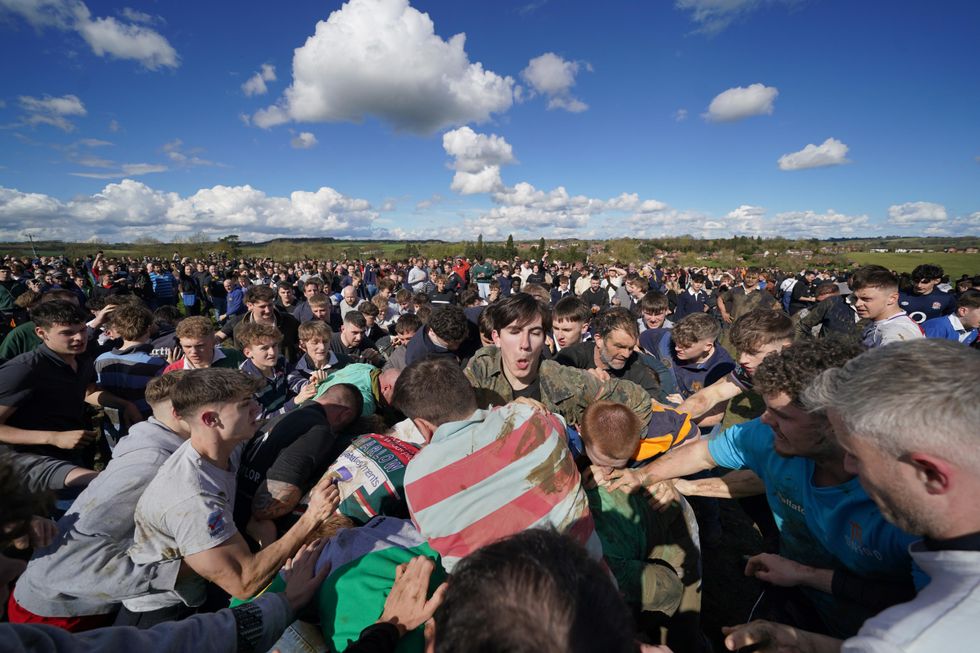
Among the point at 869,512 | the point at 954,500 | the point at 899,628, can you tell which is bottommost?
the point at 869,512

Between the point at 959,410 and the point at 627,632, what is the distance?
1101 millimetres

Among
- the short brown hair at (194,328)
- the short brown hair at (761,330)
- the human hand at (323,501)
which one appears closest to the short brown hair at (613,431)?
the human hand at (323,501)

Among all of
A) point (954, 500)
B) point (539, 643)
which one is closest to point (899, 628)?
point (954, 500)

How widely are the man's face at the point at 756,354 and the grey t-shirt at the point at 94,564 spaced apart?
406cm

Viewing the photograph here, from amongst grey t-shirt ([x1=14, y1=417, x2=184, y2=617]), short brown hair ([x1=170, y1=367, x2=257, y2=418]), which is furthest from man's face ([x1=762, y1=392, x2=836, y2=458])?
grey t-shirt ([x1=14, y1=417, x2=184, y2=617])

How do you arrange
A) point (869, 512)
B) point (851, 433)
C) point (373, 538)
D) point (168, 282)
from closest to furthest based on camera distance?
point (851, 433)
point (869, 512)
point (373, 538)
point (168, 282)

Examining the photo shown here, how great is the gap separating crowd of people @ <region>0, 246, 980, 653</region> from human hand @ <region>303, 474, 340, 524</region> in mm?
10

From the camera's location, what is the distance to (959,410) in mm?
1053

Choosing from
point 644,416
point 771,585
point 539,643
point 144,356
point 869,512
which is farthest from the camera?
point 144,356

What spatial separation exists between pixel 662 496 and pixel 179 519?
2.38 metres

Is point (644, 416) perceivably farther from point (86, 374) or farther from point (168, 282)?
point (168, 282)

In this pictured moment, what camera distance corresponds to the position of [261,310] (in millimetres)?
5289

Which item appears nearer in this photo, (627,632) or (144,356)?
(627,632)

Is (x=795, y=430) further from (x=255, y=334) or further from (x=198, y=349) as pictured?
(x=198, y=349)
